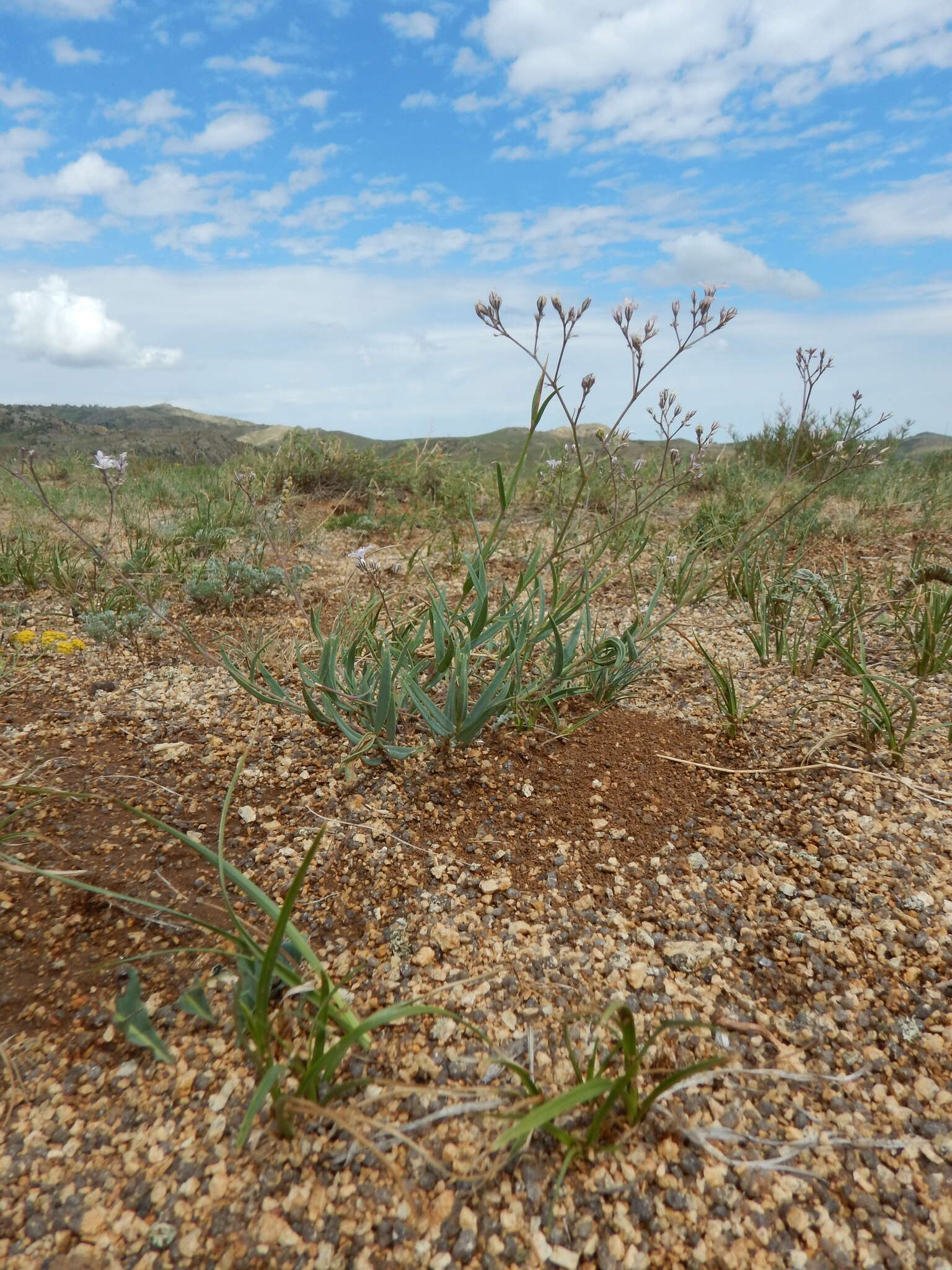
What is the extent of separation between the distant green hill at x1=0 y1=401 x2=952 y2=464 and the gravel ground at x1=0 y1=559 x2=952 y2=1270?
3940 mm

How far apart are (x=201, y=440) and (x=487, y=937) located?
13.6 m

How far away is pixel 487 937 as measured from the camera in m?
1.63

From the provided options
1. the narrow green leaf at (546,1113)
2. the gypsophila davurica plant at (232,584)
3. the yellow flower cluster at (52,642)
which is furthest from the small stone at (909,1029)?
the yellow flower cluster at (52,642)

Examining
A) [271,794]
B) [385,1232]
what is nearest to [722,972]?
[385,1232]

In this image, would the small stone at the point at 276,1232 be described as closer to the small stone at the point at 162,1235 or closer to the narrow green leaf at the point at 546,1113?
the small stone at the point at 162,1235

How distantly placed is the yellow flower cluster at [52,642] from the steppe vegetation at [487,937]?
0.02 m

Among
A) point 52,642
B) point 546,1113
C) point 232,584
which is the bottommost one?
point 546,1113

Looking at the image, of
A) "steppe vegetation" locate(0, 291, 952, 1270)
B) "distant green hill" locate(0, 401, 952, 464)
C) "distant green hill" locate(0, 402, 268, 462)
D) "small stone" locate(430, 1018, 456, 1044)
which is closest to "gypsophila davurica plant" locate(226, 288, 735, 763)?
"steppe vegetation" locate(0, 291, 952, 1270)

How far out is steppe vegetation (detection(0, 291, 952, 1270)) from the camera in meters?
1.15

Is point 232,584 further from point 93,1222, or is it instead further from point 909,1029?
point 909,1029

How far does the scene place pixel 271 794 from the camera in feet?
6.82

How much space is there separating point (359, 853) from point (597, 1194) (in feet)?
2.99

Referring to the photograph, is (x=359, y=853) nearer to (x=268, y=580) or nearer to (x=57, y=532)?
(x=268, y=580)

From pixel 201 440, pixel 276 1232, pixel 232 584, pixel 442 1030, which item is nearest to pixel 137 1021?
pixel 276 1232
